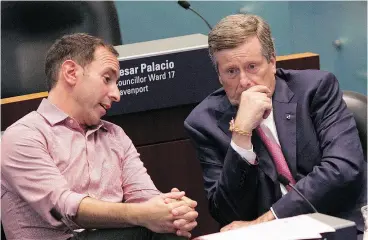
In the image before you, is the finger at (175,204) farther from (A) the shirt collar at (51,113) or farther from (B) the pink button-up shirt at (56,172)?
(A) the shirt collar at (51,113)

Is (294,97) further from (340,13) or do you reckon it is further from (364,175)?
(340,13)

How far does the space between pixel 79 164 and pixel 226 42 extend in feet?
1.77

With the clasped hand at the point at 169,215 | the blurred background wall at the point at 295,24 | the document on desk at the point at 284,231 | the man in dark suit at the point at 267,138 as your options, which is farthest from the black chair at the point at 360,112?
the blurred background wall at the point at 295,24

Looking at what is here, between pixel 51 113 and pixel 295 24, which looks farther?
pixel 295 24

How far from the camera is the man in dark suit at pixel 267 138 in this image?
219 cm

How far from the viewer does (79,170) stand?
2107 mm

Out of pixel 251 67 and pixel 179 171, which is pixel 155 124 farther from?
pixel 251 67

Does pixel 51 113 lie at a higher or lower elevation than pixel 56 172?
higher

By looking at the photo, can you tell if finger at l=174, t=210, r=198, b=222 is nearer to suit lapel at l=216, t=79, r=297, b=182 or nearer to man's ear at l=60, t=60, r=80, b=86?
suit lapel at l=216, t=79, r=297, b=182

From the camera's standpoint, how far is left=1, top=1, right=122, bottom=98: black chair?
3.40 metres

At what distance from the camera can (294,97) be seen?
232cm

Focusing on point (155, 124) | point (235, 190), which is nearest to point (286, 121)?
point (235, 190)

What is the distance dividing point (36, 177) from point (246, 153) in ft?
1.90

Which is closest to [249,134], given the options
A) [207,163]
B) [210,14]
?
[207,163]
